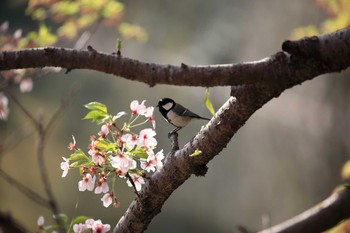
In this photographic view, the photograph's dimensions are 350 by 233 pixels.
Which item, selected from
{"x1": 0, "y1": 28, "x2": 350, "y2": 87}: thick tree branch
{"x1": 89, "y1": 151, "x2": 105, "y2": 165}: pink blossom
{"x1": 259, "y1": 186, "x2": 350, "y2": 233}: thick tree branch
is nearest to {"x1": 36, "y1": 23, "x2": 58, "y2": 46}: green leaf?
{"x1": 89, "y1": 151, "x2": 105, "y2": 165}: pink blossom

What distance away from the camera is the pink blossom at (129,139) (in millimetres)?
1351

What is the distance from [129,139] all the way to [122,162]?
7cm

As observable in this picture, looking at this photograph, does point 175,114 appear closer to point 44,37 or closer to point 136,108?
point 44,37

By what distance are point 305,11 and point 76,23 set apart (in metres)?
5.09

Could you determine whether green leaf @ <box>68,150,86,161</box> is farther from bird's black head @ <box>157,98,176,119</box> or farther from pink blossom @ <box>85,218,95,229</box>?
bird's black head @ <box>157,98,176,119</box>

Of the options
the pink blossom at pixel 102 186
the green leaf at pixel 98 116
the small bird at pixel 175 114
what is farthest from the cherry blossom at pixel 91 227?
Result: the small bird at pixel 175 114

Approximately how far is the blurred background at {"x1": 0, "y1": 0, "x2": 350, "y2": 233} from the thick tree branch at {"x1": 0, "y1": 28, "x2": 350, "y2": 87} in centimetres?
472

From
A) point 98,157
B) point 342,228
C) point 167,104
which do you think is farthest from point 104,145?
point 167,104

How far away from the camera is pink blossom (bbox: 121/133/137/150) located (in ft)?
4.43

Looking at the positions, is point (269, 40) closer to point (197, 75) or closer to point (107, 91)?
point (107, 91)

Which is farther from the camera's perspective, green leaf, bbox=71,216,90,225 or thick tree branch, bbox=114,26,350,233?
green leaf, bbox=71,216,90,225

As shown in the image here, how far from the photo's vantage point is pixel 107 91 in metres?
7.18

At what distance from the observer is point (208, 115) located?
6.50 metres

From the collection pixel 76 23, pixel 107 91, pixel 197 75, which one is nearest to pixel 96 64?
pixel 197 75
